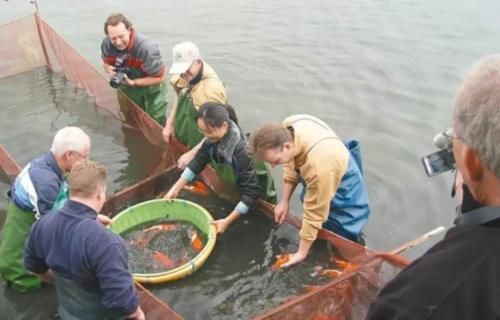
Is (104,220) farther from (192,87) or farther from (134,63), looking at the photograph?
(134,63)

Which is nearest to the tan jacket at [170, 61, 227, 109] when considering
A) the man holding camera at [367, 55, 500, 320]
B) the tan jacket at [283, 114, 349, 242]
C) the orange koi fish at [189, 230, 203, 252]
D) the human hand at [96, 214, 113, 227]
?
the tan jacket at [283, 114, 349, 242]

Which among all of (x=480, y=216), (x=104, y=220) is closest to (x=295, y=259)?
(x=104, y=220)

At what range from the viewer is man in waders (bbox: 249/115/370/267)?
4.54 meters

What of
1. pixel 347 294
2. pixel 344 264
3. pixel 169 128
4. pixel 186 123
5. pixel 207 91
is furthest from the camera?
pixel 169 128

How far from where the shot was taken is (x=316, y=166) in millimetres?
4605

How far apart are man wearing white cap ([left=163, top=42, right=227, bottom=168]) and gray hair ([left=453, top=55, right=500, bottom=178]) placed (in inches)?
168

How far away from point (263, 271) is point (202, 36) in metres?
7.22

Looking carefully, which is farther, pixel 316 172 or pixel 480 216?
pixel 316 172

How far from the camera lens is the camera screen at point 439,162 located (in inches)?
94.6

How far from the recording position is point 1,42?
8984 mm

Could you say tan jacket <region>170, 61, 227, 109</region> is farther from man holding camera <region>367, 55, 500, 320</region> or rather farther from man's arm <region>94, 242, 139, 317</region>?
man holding camera <region>367, 55, 500, 320</region>

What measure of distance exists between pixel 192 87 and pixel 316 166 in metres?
2.12

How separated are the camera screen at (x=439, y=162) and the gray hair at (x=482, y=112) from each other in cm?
62

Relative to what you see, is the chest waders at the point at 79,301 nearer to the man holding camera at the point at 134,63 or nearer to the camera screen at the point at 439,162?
the camera screen at the point at 439,162
